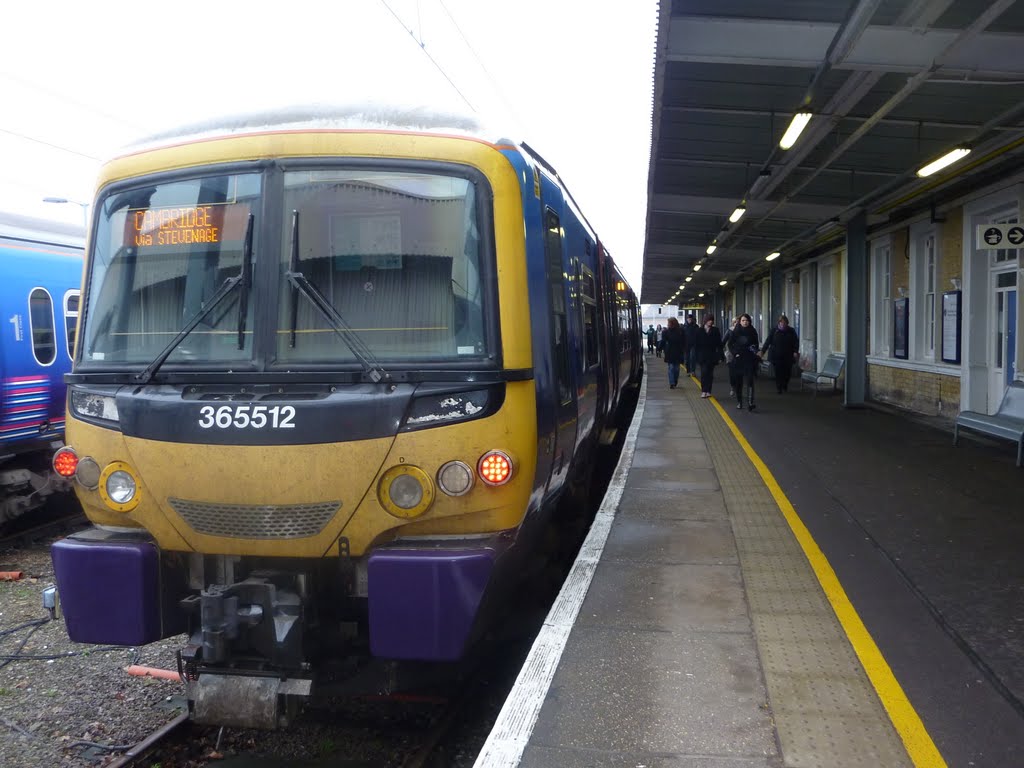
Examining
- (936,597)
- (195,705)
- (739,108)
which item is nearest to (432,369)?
(195,705)

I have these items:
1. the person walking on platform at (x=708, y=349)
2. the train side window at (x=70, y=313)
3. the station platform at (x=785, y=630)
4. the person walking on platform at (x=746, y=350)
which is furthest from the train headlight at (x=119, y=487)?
the person walking on platform at (x=708, y=349)

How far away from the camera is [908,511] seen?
7852mm

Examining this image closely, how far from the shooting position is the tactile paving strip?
3488 mm

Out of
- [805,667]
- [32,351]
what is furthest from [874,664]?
[32,351]

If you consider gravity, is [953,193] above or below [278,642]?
above

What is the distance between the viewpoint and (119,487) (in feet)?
12.9

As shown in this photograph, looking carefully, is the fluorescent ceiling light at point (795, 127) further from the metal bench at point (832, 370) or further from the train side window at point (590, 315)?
the metal bench at point (832, 370)

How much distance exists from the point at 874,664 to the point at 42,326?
26.3 ft

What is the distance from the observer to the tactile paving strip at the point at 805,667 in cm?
349

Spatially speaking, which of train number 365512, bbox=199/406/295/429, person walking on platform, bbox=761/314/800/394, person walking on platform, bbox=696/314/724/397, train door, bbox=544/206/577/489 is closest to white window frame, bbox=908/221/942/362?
person walking on platform, bbox=761/314/800/394

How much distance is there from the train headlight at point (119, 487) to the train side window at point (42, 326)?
554 centimetres

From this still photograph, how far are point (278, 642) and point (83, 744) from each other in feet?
5.24

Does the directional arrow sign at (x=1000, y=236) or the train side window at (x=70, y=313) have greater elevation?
the directional arrow sign at (x=1000, y=236)

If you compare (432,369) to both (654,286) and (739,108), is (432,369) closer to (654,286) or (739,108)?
(739,108)
